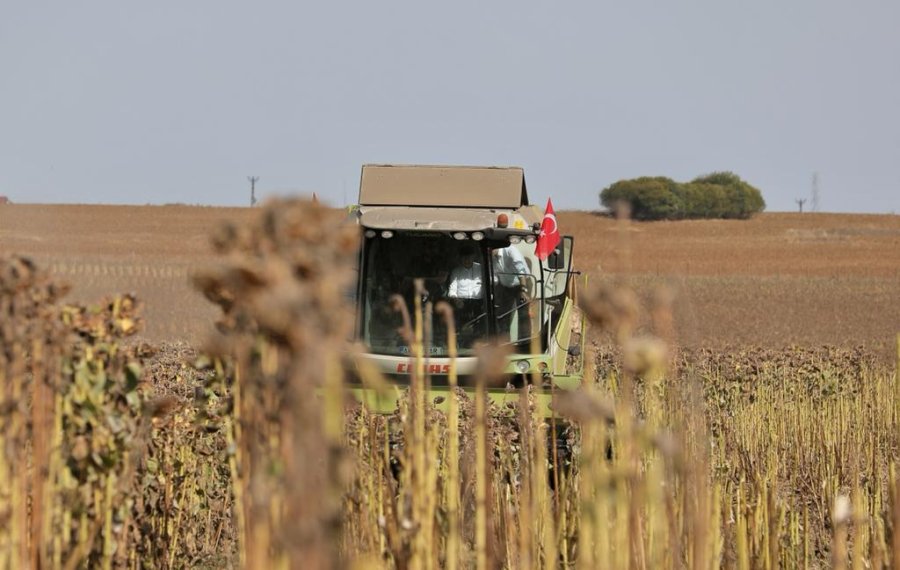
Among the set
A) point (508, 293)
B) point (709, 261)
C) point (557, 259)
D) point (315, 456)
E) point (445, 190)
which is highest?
point (709, 261)

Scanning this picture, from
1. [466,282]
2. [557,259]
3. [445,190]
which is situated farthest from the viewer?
[445,190]

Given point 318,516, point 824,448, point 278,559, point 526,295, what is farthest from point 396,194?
point 318,516

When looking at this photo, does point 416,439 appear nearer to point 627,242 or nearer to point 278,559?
point 278,559

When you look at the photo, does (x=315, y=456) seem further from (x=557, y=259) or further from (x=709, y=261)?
(x=709, y=261)

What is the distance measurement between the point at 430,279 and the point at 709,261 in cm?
4281

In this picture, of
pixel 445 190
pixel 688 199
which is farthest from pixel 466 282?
pixel 688 199

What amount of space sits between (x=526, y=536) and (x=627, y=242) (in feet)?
3.32

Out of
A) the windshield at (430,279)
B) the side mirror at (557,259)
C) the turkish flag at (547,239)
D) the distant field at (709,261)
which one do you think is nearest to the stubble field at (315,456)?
Result: the turkish flag at (547,239)

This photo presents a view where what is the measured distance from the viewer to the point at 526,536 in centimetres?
228

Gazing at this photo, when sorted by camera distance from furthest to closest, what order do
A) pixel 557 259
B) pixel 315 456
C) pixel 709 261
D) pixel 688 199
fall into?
pixel 688 199 → pixel 709 261 → pixel 557 259 → pixel 315 456

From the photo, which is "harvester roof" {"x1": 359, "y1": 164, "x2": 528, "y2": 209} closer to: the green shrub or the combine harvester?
the combine harvester

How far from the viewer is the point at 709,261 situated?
4997cm

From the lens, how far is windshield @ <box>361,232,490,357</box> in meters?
8.43

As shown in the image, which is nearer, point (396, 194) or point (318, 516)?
point (318, 516)
